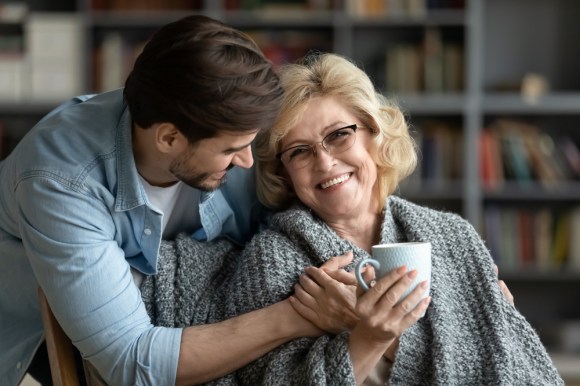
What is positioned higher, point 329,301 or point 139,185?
point 139,185

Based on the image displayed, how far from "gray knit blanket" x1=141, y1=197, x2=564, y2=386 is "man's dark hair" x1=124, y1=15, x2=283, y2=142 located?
0.92ft

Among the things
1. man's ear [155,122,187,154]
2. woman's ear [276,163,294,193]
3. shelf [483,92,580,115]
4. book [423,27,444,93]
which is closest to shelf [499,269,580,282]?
shelf [483,92,580,115]

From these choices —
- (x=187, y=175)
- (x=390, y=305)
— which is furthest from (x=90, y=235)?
(x=390, y=305)

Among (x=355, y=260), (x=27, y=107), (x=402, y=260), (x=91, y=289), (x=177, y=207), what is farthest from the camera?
Answer: (x=27, y=107)

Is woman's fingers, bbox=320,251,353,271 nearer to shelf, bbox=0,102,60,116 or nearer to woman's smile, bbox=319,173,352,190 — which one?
woman's smile, bbox=319,173,352,190

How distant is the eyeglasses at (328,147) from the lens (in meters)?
1.90

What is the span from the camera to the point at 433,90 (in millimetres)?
4988

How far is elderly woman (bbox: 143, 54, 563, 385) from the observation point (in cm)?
169

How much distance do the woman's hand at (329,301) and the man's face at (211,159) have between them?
0.89 ft

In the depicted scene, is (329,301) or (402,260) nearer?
(402,260)

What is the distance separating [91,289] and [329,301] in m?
0.44

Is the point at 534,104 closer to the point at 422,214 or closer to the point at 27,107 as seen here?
the point at 27,107

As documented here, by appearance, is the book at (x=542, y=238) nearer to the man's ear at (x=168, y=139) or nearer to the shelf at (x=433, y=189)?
the shelf at (x=433, y=189)

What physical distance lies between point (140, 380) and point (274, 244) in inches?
15.1
